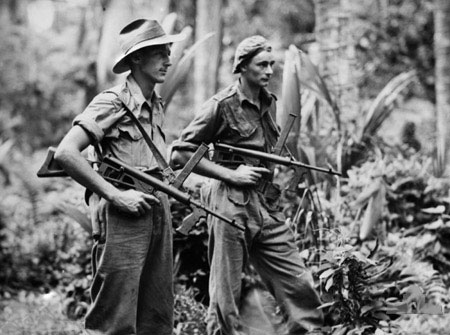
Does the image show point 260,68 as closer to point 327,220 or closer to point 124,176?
point 124,176

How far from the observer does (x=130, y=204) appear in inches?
182

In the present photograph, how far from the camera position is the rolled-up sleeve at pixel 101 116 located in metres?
4.70

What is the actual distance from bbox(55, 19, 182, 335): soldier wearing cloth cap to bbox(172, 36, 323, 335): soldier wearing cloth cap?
730 mm

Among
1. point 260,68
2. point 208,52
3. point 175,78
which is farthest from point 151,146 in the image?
point 208,52

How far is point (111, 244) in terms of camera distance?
477cm

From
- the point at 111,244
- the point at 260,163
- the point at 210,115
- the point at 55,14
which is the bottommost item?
the point at 111,244

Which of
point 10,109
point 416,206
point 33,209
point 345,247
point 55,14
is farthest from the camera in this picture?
point 55,14

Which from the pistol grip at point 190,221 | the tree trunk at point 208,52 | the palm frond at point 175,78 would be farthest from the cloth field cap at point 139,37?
the tree trunk at point 208,52

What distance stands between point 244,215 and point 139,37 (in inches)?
Answer: 59.0

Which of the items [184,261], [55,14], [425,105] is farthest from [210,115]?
[55,14]

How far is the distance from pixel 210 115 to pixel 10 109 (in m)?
14.9

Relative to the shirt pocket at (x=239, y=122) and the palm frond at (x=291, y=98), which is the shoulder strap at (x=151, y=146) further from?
the palm frond at (x=291, y=98)

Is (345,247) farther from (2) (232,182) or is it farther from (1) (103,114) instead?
(1) (103,114)

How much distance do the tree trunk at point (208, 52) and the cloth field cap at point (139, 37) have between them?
6.41 m
